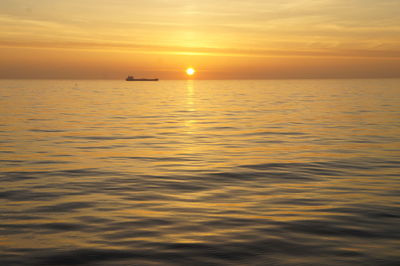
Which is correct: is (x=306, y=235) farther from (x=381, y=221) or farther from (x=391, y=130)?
(x=391, y=130)

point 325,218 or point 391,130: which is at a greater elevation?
point 391,130

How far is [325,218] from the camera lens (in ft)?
37.2

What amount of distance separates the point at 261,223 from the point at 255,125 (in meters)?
25.2

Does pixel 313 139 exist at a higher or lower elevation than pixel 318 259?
higher

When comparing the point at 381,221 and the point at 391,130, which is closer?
the point at 381,221

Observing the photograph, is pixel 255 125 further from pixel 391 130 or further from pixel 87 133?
pixel 87 133

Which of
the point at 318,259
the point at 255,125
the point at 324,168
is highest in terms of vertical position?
the point at 255,125

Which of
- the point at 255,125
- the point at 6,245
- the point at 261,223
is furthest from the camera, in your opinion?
the point at 255,125

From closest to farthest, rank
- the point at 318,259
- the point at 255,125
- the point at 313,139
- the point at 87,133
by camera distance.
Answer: the point at 318,259, the point at 313,139, the point at 87,133, the point at 255,125

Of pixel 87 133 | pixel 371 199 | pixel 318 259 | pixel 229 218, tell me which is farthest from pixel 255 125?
pixel 318 259

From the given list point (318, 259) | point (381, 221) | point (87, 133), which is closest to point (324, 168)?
point (381, 221)

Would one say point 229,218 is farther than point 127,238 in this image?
Yes

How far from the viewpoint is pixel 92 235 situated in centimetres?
995

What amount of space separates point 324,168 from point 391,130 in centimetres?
1525
